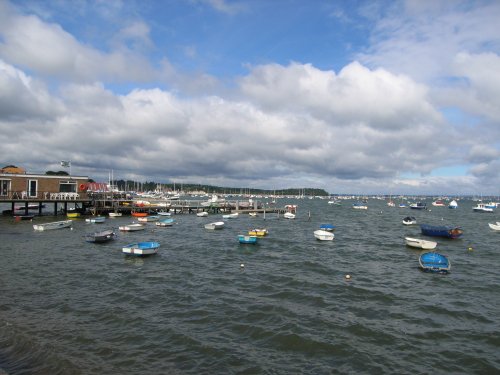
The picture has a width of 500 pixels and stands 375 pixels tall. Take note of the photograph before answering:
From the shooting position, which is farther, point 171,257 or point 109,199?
point 109,199

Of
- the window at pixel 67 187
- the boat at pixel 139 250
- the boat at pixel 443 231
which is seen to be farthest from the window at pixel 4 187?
the boat at pixel 443 231

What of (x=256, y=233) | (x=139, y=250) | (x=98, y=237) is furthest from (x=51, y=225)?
(x=256, y=233)

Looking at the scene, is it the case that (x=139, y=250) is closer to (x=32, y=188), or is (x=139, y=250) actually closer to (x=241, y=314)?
(x=241, y=314)

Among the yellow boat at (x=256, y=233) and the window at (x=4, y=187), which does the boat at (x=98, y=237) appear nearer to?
the yellow boat at (x=256, y=233)

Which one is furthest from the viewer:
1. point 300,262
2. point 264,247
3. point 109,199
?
point 109,199

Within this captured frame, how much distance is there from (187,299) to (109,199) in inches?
2573

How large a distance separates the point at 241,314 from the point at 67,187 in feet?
213

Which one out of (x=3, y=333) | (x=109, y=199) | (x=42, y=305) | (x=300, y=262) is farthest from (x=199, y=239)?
(x=109, y=199)

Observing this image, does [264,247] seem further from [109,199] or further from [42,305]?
[109,199]

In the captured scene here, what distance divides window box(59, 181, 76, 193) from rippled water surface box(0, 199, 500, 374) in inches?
1468

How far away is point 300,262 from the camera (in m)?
34.1

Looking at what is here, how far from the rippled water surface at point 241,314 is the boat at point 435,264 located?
1.31 m

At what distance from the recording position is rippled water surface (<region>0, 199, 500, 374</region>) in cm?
1448

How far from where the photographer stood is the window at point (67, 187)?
71.4 meters
